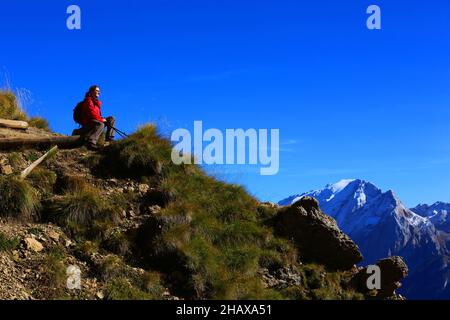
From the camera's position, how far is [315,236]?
1786 cm

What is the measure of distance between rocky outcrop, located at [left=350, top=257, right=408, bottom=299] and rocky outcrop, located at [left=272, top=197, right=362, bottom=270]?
0.70 metres

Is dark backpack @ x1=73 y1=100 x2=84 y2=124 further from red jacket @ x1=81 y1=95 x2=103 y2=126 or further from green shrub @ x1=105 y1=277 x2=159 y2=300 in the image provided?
green shrub @ x1=105 y1=277 x2=159 y2=300

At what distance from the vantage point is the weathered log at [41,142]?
18.5 meters

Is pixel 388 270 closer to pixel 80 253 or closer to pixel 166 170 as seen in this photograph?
pixel 166 170

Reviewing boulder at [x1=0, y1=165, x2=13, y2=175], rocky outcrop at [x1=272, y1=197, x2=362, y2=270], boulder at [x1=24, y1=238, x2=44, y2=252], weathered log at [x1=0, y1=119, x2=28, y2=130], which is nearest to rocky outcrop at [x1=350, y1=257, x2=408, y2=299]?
rocky outcrop at [x1=272, y1=197, x2=362, y2=270]

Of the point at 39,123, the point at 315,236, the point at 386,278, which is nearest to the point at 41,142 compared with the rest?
the point at 39,123

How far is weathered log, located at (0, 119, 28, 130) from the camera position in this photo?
1953 cm

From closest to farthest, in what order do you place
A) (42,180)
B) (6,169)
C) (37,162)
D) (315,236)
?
(6,169) < (42,180) < (37,162) < (315,236)

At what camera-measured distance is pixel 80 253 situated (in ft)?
48.2

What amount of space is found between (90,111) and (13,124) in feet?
8.78

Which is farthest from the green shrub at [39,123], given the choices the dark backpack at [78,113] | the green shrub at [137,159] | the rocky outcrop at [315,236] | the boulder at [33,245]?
the rocky outcrop at [315,236]

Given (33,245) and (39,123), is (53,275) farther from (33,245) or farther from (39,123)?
(39,123)
